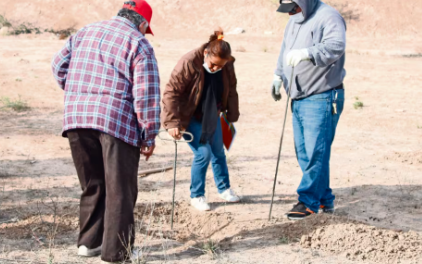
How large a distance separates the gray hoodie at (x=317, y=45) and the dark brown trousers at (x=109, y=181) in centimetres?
180

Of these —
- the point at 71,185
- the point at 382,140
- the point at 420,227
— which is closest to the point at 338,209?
the point at 420,227

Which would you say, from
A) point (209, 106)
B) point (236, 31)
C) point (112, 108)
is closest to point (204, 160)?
point (209, 106)

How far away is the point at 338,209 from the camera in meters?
5.85

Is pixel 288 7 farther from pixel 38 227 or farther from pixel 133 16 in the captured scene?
pixel 38 227

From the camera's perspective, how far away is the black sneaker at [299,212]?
528cm

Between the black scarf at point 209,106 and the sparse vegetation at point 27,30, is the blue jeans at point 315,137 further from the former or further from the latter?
→ the sparse vegetation at point 27,30

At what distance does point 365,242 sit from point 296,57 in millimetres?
1570

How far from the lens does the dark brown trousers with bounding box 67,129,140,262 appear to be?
3.81m

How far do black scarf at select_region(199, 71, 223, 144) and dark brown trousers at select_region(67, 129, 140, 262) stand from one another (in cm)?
148

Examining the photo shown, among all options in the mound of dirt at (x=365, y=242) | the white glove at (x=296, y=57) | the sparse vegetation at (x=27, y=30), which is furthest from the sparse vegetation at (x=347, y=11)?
the mound of dirt at (x=365, y=242)

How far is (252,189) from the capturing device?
6.53 metres

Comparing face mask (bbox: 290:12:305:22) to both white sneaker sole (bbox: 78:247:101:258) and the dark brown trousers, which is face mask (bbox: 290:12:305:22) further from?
white sneaker sole (bbox: 78:247:101:258)

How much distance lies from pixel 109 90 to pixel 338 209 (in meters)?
3.05

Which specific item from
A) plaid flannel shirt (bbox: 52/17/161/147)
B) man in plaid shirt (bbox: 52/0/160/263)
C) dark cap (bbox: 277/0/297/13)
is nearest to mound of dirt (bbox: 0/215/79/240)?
man in plaid shirt (bbox: 52/0/160/263)
